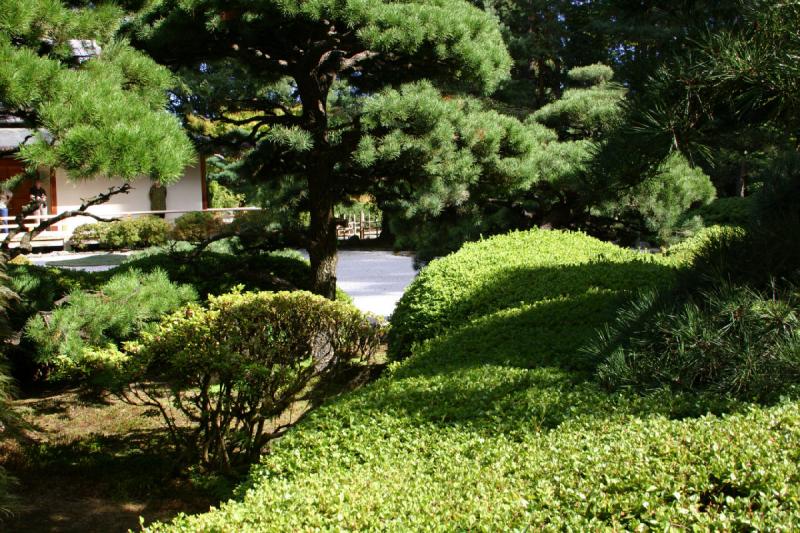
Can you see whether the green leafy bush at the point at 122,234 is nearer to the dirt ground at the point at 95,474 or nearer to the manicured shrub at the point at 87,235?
the manicured shrub at the point at 87,235

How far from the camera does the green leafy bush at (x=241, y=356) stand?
4293 millimetres

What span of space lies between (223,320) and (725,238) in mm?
3054

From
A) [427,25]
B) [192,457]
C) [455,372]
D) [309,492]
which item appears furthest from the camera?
[427,25]

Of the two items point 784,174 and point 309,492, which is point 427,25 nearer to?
point 784,174

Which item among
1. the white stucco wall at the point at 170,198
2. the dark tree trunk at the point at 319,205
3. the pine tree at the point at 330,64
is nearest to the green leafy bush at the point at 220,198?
the white stucco wall at the point at 170,198

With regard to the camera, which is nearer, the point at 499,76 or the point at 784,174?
the point at 784,174

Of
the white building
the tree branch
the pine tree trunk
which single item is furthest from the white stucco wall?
the tree branch

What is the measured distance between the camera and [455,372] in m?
3.69

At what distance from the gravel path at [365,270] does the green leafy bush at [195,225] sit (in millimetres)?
1738

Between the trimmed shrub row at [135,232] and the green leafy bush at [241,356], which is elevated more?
the trimmed shrub row at [135,232]

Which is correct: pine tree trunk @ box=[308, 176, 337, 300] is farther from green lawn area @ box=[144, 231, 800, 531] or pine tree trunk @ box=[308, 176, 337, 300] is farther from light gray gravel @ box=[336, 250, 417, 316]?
green lawn area @ box=[144, 231, 800, 531]

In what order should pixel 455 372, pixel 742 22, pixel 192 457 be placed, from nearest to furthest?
pixel 742 22 → pixel 455 372 → pixel 192 457

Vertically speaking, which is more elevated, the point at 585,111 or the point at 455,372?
the point at 585,111

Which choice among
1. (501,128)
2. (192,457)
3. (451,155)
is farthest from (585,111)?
(192,457)
